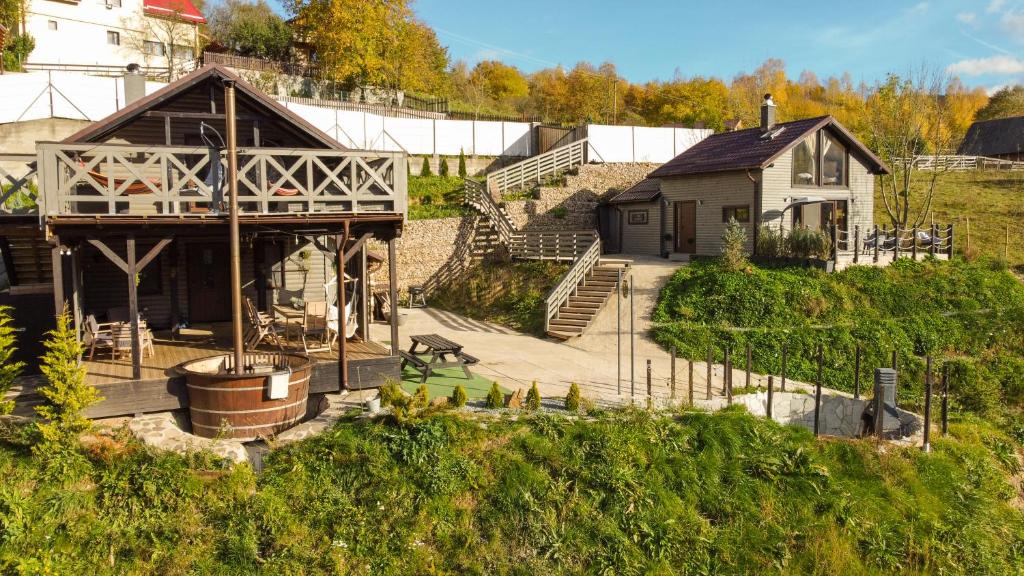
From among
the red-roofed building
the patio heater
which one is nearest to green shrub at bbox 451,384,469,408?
the patio heater

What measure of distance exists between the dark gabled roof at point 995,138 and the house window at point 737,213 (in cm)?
3560

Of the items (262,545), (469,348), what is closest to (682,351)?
(469,348)

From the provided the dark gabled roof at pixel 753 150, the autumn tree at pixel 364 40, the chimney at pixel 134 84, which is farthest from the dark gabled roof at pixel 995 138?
the chimney at pixel 134 84

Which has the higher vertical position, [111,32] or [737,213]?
[111,32]

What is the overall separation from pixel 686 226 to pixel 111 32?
34.3 meters

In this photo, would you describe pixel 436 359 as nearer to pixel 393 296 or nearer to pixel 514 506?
pixel 393 296

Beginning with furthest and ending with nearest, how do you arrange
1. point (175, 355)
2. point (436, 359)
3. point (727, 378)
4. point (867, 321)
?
point (867, 321) → point (727, 378) → point (436, 359) → point (175, 355)

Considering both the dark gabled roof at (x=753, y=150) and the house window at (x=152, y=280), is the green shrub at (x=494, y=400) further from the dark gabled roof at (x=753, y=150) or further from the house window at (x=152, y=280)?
the dark gabled roof at (x=753, y=150)

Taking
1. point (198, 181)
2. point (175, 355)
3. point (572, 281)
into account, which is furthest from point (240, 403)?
point (572, 281)

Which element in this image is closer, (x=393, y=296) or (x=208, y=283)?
(x=393, y=296)

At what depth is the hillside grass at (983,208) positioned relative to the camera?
2844cm

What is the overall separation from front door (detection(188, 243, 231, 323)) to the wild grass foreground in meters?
6.61

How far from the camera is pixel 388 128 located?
3416cm

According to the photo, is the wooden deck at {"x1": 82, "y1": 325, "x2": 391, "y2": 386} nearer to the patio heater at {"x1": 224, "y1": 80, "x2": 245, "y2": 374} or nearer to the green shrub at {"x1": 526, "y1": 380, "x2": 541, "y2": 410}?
the patio heater at {"x1": 224, "y1": 80, "x2": 245, "y2": 374}
